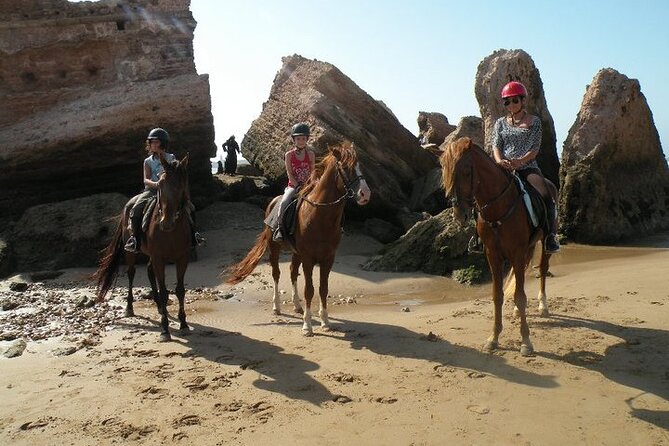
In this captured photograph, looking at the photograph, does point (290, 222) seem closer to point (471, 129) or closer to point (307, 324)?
point (307, 324)

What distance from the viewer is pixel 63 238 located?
36.8ft

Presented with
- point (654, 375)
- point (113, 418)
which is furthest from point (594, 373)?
point (113, 418)

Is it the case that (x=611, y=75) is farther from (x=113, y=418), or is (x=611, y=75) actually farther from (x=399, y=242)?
(x=113, y=418)

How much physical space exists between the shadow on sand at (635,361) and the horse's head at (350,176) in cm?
253

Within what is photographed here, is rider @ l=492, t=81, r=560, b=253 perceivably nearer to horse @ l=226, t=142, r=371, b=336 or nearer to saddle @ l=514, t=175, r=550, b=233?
saddle @ l=514, t=175, r=550, b=233

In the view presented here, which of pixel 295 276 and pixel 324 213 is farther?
pixel 295 276

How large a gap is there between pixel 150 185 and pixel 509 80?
29.7ft

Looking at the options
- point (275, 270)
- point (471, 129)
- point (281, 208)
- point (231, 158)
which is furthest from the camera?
point (231, 158)

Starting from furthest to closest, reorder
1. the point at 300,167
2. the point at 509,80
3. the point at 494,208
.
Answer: the point at 509,80, the point at 300,167, the point at 494,208

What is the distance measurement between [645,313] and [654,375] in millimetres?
1770

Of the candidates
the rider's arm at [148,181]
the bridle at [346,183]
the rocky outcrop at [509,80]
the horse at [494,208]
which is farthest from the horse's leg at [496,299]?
the rocky outcrop at [509,80]

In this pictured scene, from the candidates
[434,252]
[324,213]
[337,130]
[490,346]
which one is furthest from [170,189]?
[337,130]

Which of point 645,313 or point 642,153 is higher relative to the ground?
point 642,153

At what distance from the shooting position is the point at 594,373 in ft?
16.2
